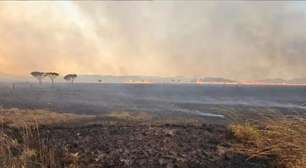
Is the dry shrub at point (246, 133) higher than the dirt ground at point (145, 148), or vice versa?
the dry shrub at point (246, 133)

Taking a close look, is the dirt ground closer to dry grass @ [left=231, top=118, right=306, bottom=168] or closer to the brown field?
the brown field

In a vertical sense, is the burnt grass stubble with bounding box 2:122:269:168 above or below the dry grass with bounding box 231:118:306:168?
below

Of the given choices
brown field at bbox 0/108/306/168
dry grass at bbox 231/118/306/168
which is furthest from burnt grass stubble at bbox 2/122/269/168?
dry grass at bbox 231/118/306/168

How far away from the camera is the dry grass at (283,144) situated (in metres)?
8.40

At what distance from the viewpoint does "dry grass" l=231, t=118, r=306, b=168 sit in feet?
27.6

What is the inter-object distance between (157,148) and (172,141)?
77cm

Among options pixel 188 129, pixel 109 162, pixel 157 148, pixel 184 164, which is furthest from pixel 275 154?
pixel 188 129

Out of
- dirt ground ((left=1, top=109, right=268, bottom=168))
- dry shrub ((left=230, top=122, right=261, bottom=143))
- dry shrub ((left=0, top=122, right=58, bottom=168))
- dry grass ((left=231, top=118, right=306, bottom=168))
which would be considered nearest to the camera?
dry grass ((left=231, top=118, right=306, bottom=168))

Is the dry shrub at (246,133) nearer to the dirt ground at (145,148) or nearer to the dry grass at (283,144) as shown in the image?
the dry grass at (283,144)

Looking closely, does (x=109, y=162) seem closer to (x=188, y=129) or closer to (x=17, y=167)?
(x=17, y=167)

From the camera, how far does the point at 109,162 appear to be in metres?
9.70

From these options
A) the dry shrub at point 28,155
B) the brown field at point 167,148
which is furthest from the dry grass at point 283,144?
the dry shrub at point 28,155

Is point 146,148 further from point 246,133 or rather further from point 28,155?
point 28,155

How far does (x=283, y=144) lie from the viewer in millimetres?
8695
